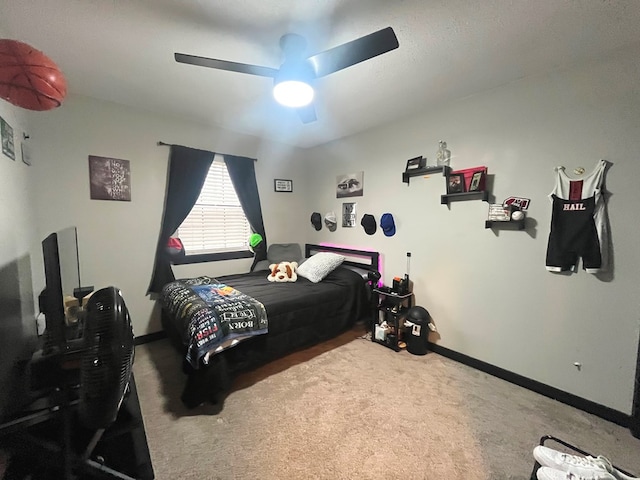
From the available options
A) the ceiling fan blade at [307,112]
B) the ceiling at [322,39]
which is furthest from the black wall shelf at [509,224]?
the ceiling fan blade at [307,112]

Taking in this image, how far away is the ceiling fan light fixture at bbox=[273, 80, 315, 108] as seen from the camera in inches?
66.6

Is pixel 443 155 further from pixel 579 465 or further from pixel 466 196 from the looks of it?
pixel 579 465

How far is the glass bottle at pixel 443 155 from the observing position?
259 centimetres

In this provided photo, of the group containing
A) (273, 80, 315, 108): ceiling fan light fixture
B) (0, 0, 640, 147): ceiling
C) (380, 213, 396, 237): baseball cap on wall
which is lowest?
(380, 213, 396, 237): baseball cap on wall

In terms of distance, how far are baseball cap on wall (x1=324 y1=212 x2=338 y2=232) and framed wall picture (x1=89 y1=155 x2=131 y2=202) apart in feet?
7.72

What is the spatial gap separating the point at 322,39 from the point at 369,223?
2.01 metres

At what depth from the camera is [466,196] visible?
2.49m

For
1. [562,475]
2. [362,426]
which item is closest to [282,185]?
[362,426]

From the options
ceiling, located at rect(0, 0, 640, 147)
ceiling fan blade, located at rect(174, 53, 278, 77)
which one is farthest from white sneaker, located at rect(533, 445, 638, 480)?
ceiling fan blade, located at rect(174, 53, 278, 77)

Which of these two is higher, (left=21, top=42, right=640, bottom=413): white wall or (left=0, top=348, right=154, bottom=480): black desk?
(left=21, top=42, right=640, bottom=413): white wall

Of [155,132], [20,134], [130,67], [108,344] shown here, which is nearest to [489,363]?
[108,344]

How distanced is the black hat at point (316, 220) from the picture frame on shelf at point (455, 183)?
1.93 metres

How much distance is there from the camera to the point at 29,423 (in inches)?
51.1

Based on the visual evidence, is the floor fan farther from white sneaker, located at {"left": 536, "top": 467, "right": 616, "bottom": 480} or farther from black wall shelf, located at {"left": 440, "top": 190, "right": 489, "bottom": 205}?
black wall shelf, located at {"left": 440, "top": 190, "right": 489, "bottom": 205}
